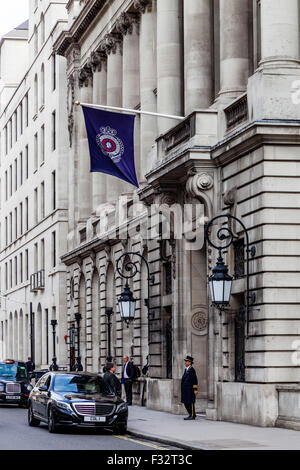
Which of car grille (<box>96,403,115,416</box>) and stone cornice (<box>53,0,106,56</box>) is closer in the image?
car grille (<box>96,403,115,416</box>)

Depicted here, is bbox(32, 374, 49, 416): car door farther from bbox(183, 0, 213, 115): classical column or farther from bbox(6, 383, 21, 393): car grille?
bbox(6, 383, 21, 393): car grille

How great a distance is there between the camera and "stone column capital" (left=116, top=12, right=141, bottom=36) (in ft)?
167

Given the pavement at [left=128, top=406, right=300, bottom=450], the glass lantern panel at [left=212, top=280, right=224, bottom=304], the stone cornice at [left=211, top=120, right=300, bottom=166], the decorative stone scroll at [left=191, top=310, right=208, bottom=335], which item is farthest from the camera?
the decorative stone scroll at [left=191, top=310, right=208, bottom=335]

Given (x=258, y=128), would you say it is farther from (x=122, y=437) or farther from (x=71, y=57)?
(x=71, y=57)

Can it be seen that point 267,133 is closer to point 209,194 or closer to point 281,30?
point 281,30

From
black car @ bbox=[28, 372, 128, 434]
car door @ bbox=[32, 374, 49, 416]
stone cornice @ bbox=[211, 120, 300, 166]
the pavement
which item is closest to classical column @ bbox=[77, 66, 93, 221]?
the pavement

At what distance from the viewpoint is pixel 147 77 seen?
4725cm

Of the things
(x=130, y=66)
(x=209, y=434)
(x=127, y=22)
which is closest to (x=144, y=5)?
(x=127, y=22)

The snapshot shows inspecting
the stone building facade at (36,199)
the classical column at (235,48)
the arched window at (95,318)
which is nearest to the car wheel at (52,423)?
the classical column at (235,48)

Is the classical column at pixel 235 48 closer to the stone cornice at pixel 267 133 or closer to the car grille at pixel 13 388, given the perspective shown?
the stone cornice at pixel 267 133

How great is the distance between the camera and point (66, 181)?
2744 inches

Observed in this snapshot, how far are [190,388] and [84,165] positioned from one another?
30.0 meters

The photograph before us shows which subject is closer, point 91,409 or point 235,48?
point 91,409

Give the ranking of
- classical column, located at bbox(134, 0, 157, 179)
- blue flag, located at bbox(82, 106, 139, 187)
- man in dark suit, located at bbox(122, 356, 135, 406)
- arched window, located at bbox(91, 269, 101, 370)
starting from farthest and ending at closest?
1. arched window, located at bbox(91, 269, 101, 370)
2. classical column, located at bbox(134, 0, 157, 179)
3. man in dark suit, located at bbox(122, 356, 135, 406)
4. blue flag, located at bbox(82, 106, 139, 187)
